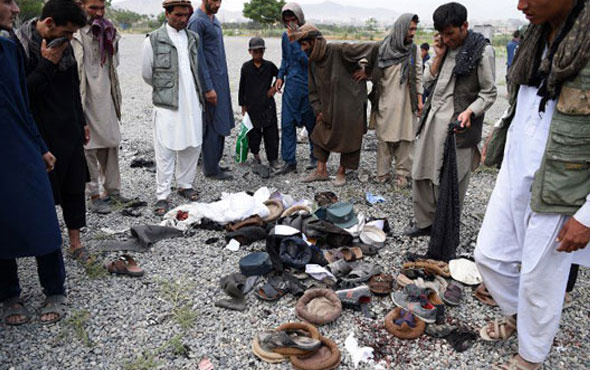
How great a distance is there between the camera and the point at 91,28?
4.16 meters

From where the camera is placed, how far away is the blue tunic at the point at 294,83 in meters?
5.67

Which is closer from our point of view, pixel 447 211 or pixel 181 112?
pixel 447 211

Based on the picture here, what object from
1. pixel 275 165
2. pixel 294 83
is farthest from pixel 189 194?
pixel 294 83

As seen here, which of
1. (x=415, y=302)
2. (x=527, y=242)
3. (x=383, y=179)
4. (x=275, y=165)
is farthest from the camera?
(x=275, y=165)

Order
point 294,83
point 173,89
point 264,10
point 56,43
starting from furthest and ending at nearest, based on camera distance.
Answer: point 264,10 < point 294,83 < point 173,89 < point 56,43

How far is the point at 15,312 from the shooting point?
2811mm

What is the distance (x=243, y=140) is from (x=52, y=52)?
10.7ft

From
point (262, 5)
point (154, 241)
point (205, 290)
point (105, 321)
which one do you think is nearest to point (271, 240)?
point (205, 290)

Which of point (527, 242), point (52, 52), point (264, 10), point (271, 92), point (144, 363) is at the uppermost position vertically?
point (264, 10)

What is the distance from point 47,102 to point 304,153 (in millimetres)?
4241

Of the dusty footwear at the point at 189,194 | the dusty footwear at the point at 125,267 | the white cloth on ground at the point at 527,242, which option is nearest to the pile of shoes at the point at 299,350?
the white cloth on ground at the point at 527,242

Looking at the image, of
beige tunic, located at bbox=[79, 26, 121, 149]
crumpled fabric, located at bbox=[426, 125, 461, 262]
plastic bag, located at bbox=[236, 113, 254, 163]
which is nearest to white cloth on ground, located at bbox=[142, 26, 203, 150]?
beige tunic, located at bbox=[79, 26, 121, 149]

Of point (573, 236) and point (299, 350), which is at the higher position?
point (573, 236)

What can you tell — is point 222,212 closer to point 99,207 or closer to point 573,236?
point 99,207
